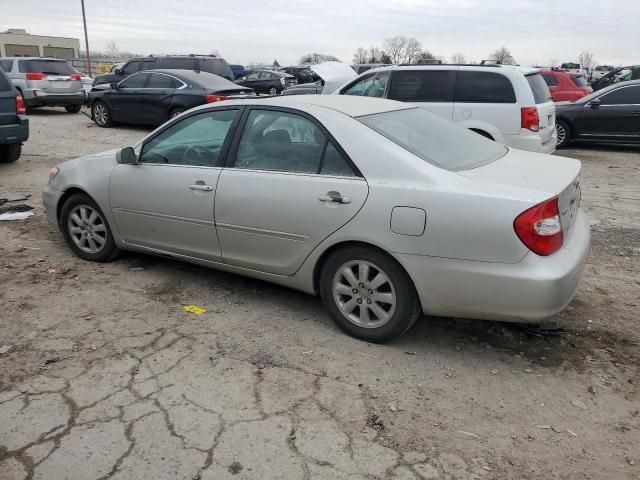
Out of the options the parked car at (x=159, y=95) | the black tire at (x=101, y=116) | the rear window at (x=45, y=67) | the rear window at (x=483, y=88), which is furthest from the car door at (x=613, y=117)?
the rear window at (x=45, y=67)

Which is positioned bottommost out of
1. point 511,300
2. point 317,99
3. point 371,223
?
point 511,300

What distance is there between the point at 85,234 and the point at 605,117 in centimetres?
1050

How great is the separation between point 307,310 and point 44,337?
180 centimetres

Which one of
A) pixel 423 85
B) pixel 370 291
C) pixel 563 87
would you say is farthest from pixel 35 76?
pixel 370 291

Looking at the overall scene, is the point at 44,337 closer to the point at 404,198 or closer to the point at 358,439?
the point at 358,439

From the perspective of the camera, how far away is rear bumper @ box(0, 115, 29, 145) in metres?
8.69

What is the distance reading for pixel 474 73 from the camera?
8617mm

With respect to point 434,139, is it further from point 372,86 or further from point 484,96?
→ point 372,86

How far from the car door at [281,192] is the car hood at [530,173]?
2.54ft

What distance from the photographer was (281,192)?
377 cm

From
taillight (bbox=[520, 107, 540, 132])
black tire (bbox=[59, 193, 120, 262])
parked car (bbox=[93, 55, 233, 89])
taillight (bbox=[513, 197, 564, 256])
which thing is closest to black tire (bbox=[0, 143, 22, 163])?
black tire (bbox=[59, 193, 120, 262])

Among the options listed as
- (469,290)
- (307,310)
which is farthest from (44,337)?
(469,290)

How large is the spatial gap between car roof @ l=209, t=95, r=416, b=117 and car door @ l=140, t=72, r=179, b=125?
9.27 metres

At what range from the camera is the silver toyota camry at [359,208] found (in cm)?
313
